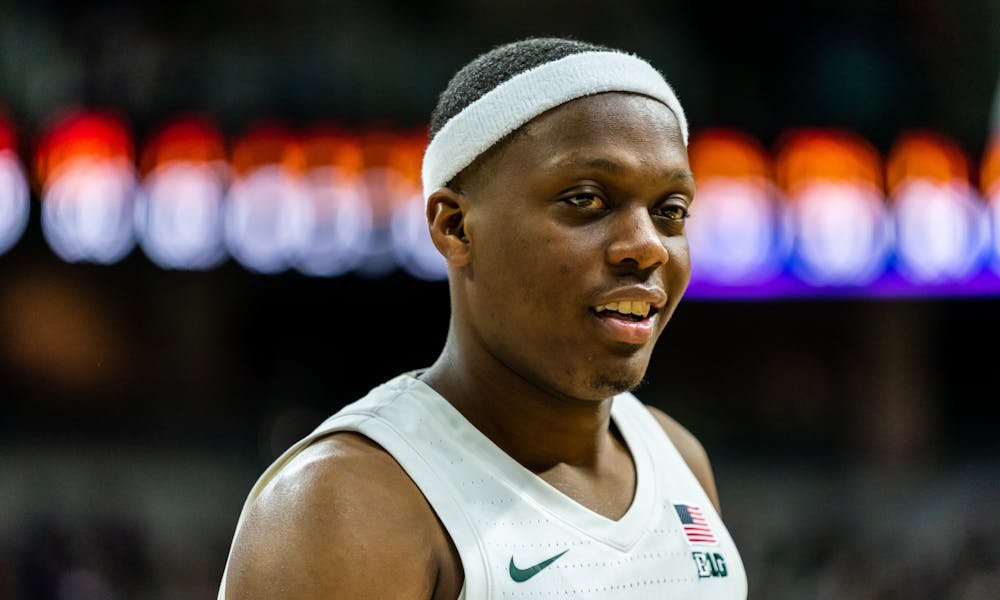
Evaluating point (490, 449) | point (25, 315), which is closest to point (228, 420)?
point (25, 315)

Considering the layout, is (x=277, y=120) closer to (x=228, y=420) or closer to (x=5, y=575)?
(x=228, y=420)

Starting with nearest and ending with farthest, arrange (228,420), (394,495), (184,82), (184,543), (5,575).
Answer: (394,495), (5,575), (184,543), (184,82), (228,420)

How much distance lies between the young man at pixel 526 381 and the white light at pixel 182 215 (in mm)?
7128

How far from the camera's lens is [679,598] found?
2.41 m

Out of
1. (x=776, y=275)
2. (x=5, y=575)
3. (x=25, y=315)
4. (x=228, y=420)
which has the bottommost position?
(x=5, y=575)

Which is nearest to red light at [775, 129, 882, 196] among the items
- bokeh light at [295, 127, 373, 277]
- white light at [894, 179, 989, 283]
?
white light at [894, 179, 989, 283]

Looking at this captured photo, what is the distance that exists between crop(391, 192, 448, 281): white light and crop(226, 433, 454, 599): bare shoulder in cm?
Answer: 707

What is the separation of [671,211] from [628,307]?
242mm

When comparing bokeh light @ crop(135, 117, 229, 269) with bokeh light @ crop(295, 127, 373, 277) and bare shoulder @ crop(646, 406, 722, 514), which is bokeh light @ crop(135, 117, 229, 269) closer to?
bokeh light @ crop(295, 127, 373, 277)

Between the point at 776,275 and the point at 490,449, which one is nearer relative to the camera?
the point at 490,449

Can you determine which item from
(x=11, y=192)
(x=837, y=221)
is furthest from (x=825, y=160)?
(x=11, y=192)

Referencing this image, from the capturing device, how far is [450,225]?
2457mm

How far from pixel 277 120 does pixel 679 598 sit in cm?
790

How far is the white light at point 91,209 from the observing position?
9227mm
